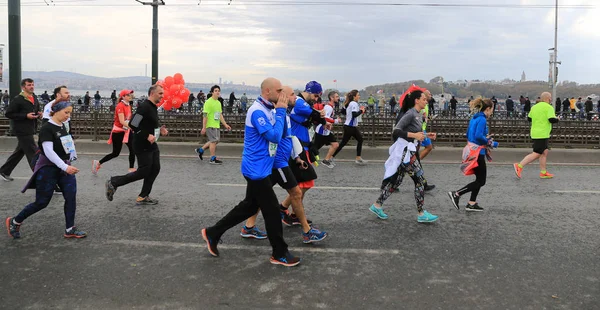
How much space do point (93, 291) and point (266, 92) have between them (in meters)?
2.19

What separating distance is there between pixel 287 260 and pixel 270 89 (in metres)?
1.57

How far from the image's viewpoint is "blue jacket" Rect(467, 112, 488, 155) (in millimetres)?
6840

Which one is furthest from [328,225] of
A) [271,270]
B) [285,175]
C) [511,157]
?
[511,157]

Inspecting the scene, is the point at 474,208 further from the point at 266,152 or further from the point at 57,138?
the point at 57,138

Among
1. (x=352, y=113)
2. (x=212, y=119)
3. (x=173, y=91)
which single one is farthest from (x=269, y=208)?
(x=212, y=119)

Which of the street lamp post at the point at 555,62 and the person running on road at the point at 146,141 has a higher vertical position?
the street lamp post at the point at 555,62

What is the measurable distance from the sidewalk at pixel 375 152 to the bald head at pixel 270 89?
7.96 m

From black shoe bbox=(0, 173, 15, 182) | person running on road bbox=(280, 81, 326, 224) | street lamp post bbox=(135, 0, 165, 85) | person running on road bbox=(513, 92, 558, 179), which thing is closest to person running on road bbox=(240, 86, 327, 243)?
person running on road bbox=(280, 81, 326, 224)

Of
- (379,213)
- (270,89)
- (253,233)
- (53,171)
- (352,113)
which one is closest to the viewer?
(270,89)

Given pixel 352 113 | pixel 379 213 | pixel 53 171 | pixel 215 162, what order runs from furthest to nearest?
1. pixel 215 162
2. pixel 352 113
3. pixel 379 213
4. pixel 53 171

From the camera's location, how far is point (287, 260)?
4641mm

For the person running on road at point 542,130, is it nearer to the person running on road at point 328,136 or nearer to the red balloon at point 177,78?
the person running on road at point 328,136

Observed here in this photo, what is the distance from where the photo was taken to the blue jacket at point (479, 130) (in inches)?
269

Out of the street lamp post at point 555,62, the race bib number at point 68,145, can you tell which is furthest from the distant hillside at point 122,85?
the street lamp post at point 555,62
